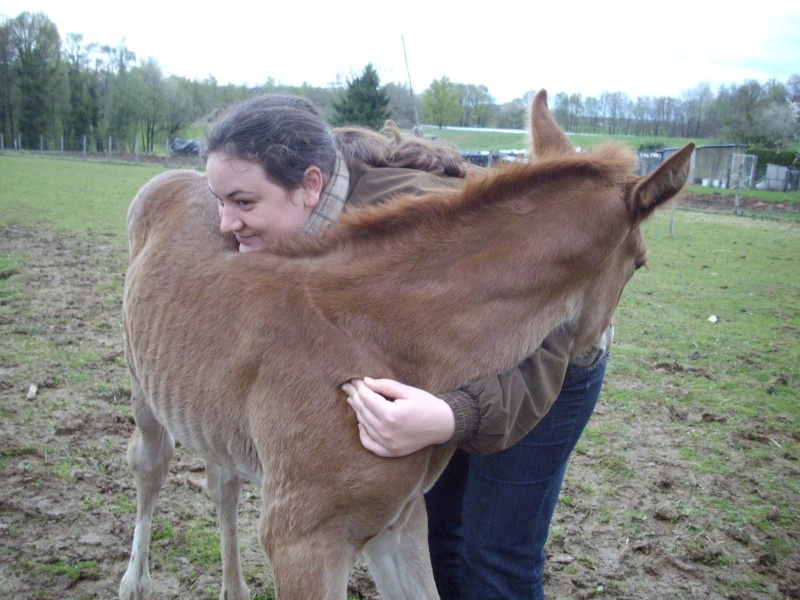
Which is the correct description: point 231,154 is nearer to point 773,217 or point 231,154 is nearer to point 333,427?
Answer: point 333,427

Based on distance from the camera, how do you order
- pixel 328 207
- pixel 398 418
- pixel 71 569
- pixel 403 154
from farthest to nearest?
pixel 71 569 → pixel 403 154 → pixel 328 207 → pixel 398 418

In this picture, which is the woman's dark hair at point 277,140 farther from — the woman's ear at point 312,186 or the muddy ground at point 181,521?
the muddy ground at point 181,521

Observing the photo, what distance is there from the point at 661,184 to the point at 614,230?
0.59ft

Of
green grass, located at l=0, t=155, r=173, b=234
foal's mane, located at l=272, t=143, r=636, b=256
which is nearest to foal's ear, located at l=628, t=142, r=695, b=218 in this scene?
foal's mane, located at l=272, t=143, r=636, b=256

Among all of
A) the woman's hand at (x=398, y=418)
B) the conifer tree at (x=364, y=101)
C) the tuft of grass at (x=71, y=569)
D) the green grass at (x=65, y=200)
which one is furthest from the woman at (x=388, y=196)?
the conifer tree at (x=364, y=101)

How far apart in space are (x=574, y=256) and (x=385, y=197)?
69 centimetres

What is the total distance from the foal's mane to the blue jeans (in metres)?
0.67

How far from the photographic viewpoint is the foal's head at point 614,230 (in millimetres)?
1735

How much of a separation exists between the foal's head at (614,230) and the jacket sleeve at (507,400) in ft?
0.56

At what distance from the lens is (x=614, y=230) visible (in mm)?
1829

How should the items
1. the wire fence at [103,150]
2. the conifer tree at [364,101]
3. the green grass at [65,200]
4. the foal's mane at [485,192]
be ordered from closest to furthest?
the foal's mane at [485,192] < the green grass at [65,200] < the conifer tree at [364,101] < the wire fence at [103,150]

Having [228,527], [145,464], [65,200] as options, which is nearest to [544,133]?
[228,527]

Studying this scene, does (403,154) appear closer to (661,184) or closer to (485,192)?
(485,192)

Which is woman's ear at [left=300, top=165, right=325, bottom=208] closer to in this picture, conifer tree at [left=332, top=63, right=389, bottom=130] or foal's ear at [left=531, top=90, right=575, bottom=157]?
foal's ear at [left=531, top=90, right=575, bottom=157]
